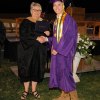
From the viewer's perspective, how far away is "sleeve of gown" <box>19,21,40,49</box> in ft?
18.2

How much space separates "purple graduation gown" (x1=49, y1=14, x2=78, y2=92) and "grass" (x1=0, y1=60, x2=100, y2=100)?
3.32 ft

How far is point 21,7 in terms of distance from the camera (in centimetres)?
2247

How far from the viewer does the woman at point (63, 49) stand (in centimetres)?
515

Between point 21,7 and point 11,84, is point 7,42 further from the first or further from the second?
point 21,7

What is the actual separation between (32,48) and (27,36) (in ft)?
0.94

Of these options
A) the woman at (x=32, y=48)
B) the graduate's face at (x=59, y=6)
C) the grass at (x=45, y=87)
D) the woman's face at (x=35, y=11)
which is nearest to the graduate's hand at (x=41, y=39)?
the woman at (x=32, y=48)

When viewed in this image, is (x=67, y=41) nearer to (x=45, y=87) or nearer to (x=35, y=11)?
(x=35, y=11)

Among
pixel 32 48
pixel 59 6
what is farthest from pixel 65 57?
pixel 59 6

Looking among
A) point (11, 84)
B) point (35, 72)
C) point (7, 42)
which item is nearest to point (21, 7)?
point (7, 42)

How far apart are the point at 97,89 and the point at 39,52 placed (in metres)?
2.11

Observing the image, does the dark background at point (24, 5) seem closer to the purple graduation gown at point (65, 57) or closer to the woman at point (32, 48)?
the woman at point (32, 48)

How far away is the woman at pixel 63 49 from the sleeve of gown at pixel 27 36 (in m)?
0.47

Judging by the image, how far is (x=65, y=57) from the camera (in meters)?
5.25

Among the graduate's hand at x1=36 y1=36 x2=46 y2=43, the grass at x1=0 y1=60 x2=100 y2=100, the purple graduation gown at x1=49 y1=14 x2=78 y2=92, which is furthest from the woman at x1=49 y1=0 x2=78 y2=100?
the grass at x1=0 y1=60 x2=100 y2=100
